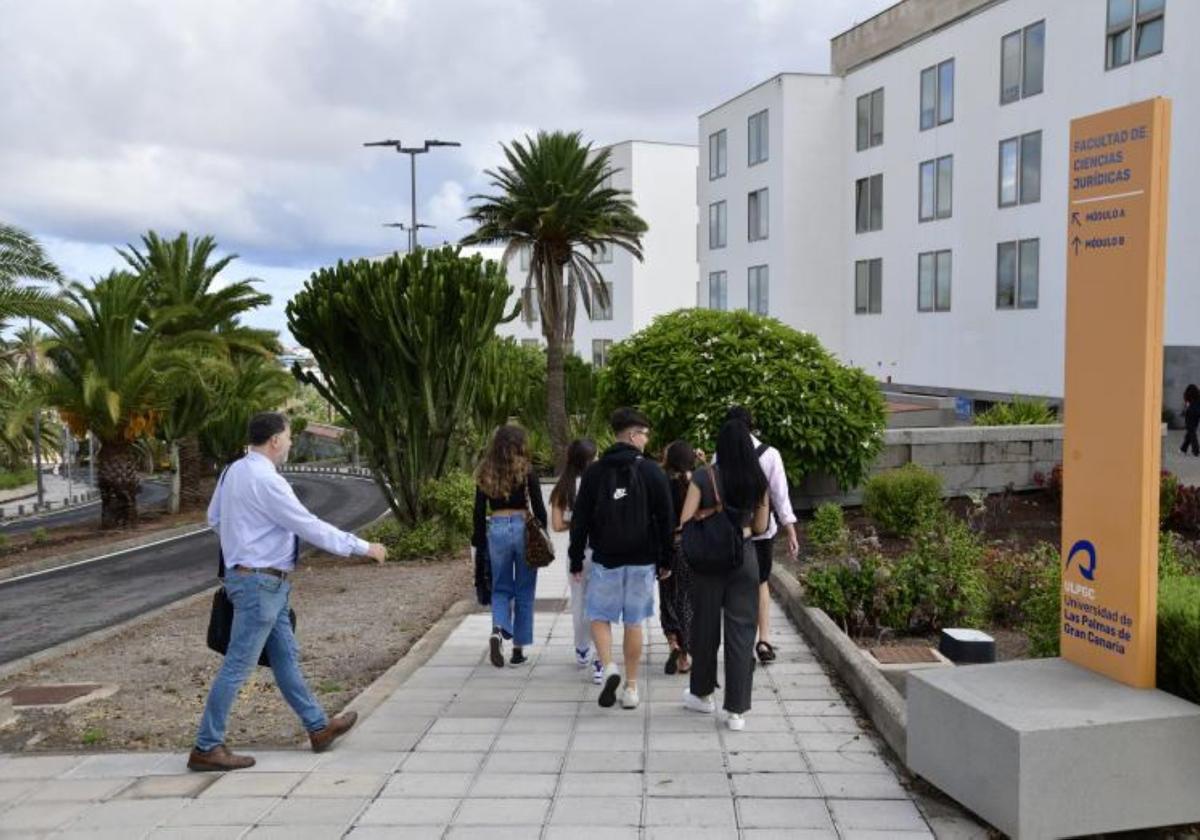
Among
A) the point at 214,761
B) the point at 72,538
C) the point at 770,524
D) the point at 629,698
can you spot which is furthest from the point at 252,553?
the point at 72,538

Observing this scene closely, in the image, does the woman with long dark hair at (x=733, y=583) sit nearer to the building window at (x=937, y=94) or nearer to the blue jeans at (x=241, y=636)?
the blue jeans at (x=241, y=636)

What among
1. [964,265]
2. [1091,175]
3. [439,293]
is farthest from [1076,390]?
[964,265]

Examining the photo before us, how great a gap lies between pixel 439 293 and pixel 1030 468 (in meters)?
9.87

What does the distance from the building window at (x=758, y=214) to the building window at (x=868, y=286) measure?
409 cm

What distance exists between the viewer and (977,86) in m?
30.8

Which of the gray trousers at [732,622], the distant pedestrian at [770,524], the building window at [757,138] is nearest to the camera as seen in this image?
the gray trousers at [732,622]

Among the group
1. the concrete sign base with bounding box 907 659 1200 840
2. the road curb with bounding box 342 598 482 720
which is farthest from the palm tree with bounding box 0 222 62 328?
the concrete sign base with bounding box 907 659 1200 840

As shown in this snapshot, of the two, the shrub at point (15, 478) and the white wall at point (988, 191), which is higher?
the white wall at point (988, 191)

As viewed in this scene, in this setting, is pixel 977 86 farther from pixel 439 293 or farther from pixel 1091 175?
pixel 1091 175

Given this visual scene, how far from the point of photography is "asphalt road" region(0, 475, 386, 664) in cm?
1162

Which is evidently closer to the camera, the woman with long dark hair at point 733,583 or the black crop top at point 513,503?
the woman with long dark hair at point 733,583

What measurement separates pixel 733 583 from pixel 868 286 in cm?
3211

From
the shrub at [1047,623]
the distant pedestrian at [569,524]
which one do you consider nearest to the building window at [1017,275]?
the shrub at [1047,623]

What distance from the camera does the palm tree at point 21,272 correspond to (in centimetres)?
2006
